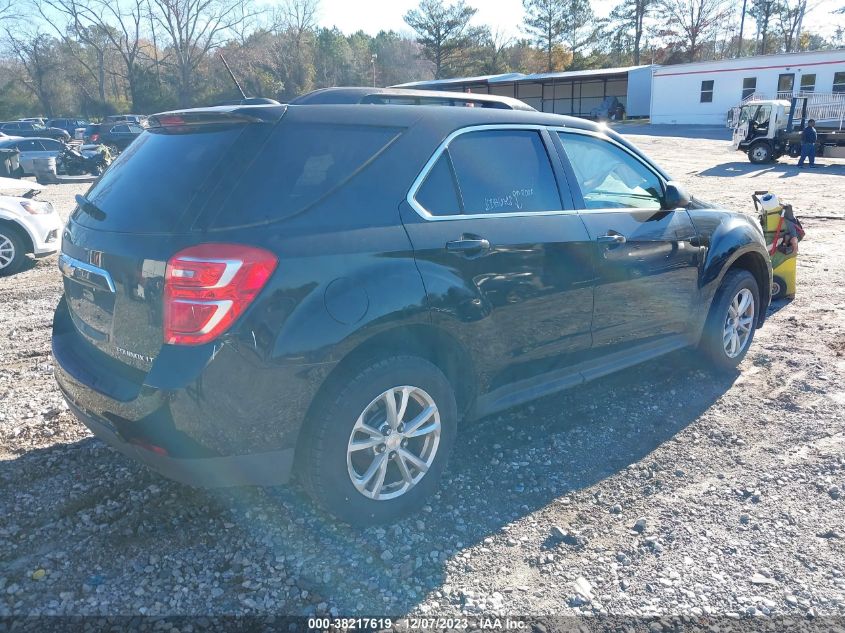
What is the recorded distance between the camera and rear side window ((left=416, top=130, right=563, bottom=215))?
318cm

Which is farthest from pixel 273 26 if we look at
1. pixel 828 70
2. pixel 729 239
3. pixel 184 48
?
pixel 729 239

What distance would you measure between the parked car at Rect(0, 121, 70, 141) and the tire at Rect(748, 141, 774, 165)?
93.7ft

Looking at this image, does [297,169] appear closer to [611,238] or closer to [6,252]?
[611,238]

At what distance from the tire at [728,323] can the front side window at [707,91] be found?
39504 mm

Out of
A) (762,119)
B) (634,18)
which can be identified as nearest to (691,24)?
(634,18)

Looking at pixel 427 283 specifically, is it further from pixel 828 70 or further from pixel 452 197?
pixel 828 70

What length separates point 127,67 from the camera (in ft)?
210

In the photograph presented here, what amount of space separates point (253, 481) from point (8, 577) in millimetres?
1105

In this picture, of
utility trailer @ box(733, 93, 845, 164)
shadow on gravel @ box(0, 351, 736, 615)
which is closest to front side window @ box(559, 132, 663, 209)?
shadow on gravel @ box(0, 351, 736, 615)

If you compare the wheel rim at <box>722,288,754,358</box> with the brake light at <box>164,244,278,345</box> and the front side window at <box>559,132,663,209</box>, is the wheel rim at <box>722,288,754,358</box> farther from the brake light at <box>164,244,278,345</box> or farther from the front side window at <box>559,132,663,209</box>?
the brake light at <box>164,244,278,345</box>

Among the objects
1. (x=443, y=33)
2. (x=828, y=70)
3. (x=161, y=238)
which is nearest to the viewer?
(x=161, y=238)

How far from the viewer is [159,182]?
2.85 metres

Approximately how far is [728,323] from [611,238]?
1.66 m

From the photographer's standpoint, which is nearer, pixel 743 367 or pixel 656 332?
pixel 656 332
